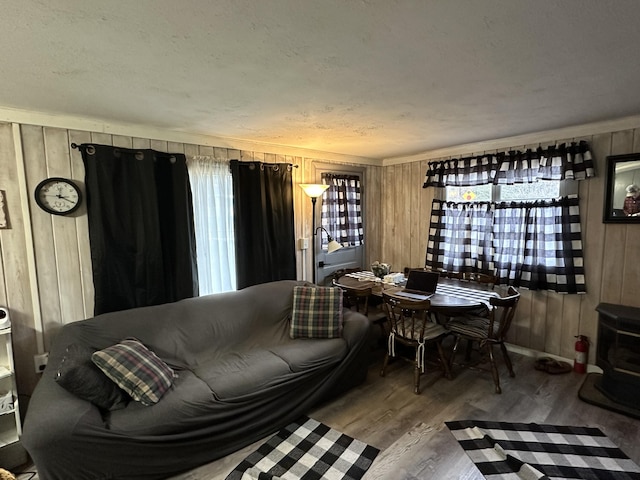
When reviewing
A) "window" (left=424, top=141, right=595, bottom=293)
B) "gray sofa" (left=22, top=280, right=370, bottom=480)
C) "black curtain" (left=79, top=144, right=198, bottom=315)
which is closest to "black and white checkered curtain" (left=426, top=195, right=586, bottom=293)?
"window" (left=424, top=141, right=595, bottom=293)

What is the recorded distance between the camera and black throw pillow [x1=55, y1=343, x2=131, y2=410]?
69.6 inches

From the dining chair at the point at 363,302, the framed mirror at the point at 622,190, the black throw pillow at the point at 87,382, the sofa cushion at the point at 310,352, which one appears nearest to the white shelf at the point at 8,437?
the black throw pillow at the point at 87,382

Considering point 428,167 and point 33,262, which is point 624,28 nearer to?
point 428,167

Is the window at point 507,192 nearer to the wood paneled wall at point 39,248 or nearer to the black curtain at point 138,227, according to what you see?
the black curtain at point 138,227

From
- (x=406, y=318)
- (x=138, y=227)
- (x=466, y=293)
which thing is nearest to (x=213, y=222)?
(x=138, y=227)

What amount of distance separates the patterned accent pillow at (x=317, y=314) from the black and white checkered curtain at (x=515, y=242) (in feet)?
5.73

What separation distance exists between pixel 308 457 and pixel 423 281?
185cm

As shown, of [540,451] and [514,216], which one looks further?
[514,216]

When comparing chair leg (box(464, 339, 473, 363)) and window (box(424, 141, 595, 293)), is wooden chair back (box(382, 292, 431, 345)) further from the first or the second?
window (box(424, 141, 595, 293))

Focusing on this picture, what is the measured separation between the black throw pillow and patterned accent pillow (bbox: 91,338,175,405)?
0.04m

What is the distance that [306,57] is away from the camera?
5.03 feet

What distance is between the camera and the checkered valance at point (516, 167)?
3.00m

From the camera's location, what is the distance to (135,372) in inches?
77.2

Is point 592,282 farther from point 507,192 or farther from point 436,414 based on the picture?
point 436,414
